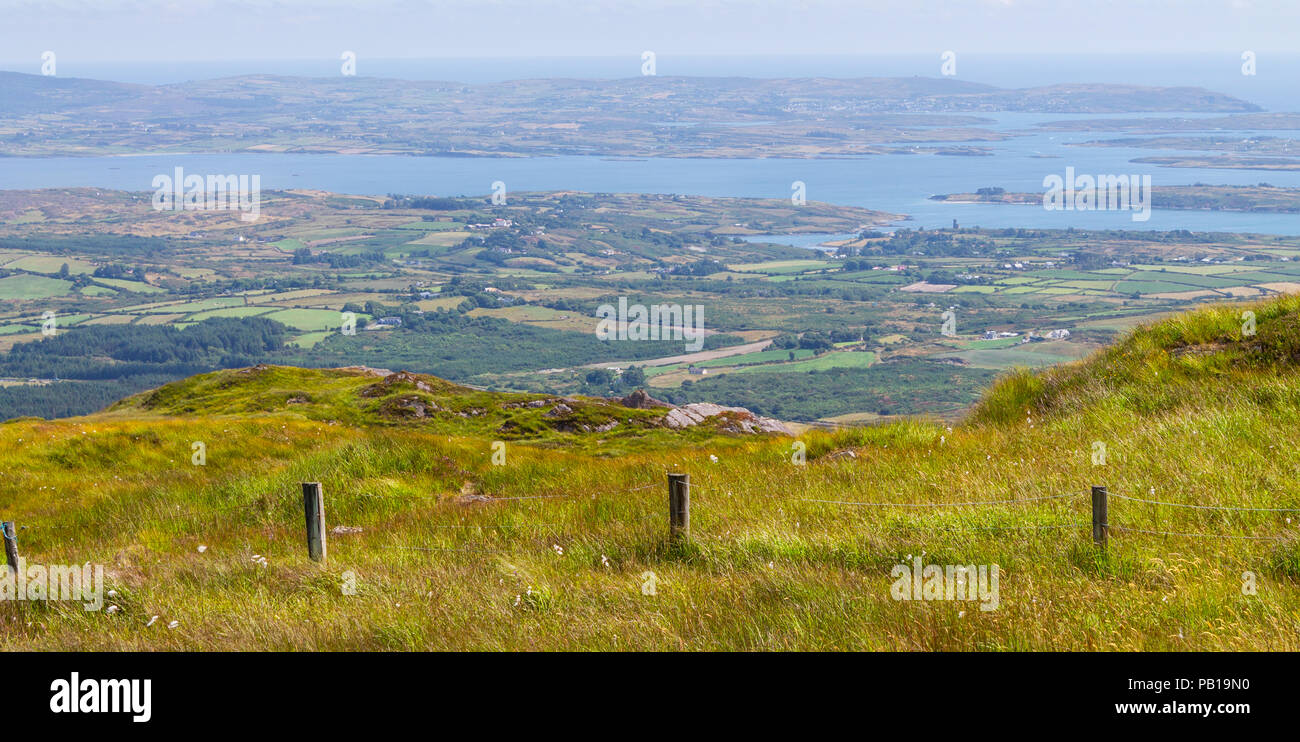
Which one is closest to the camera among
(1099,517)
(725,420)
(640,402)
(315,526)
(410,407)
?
(1099,517)

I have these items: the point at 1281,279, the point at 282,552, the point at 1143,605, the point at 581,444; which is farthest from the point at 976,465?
the point at 1281,279

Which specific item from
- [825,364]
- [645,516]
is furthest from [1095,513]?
[825,364]

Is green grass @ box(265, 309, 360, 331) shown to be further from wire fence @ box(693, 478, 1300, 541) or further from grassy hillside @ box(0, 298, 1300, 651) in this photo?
wire fence @ box(693, 478, 1300, 541)

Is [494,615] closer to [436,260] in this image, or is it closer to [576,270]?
[576,270]

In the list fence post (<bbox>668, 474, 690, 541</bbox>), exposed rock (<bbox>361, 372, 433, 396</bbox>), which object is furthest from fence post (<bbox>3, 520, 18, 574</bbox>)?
exposed rock (<bbox>361, 372, 433, 396</bbox>)

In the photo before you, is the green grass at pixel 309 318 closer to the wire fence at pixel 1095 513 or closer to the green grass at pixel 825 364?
the green grass at pixel 825 364

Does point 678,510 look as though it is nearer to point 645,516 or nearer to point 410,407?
point 645,516
